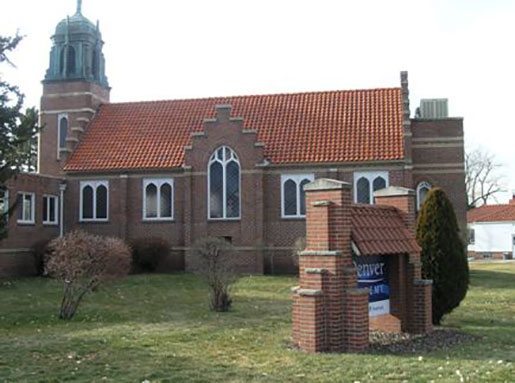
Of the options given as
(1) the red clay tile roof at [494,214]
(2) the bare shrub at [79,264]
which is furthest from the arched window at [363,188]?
(1) the red clay tile roof at [494,214]

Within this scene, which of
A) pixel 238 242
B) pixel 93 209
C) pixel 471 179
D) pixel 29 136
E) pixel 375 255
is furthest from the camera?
pixel 471 179

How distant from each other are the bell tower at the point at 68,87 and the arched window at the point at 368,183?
15.1m

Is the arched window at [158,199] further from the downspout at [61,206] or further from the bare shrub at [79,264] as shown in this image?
the bare shrub at [79,264]

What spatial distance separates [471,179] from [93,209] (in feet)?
188

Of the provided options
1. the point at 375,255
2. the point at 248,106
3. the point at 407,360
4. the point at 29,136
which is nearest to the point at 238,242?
the point at 248,106

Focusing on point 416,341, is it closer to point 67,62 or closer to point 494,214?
point 67,62

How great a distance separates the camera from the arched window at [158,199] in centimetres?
3400

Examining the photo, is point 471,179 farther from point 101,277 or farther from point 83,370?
point 83,370

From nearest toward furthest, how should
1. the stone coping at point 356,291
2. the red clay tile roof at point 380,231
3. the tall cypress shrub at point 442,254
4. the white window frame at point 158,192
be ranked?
the stone coping at point 356,291 < the red clay tile roof at point 380,231 < the tall cypress shrub at point 442,254 < the white window frame at point 158,192

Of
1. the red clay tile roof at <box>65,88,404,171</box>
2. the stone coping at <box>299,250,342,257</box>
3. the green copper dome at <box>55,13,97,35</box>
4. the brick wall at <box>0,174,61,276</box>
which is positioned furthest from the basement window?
the stone coping at <box>299,250,342,257</box>

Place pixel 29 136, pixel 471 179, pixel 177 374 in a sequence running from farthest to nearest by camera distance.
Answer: pixel 471 179
pixel 29 136
pixel 177 374

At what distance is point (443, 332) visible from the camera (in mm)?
14336

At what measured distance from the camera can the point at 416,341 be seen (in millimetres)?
13047

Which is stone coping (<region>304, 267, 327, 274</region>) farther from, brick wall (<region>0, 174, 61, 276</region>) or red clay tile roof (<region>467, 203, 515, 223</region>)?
red clay tile roof (<region>467, 203, 515, 223</region>)
